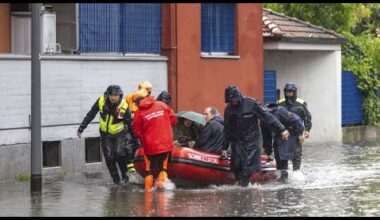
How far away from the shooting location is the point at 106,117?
16.5 meters

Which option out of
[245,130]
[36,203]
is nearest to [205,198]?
[245,130]

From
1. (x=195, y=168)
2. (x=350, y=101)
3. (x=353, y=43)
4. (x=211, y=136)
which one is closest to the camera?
(x=195, y=168)

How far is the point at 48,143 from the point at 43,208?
5.00 m

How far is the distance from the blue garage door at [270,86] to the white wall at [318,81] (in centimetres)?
135

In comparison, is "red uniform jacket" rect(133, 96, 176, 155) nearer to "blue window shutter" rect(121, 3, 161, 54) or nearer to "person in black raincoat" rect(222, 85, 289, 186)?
"person in black raincoat" rect(222, 85, 289, 186)

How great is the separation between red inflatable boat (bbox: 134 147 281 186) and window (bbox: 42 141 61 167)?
2766 millimetres

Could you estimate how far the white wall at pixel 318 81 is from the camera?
90.1 feet

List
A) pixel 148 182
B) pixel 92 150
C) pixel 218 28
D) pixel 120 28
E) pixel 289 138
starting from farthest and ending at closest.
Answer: pixel 218 28 → pixel 120 28 → pixel 92 150 → pixel 289 138 → pixel 148 182

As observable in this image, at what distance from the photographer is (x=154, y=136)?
1563 centimetres

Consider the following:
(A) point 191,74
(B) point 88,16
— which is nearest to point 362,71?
(A) point 191,74

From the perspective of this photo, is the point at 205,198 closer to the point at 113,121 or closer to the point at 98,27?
the point at 113,121

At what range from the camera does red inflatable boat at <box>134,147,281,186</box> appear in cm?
1590

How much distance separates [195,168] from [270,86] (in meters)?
10.3

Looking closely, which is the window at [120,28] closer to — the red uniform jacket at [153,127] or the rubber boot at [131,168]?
the rubber boot at [131,168]
